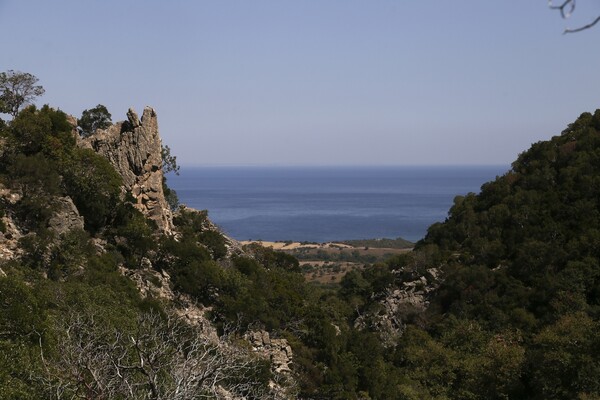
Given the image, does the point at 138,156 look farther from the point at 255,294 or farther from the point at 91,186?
the point at 255,294

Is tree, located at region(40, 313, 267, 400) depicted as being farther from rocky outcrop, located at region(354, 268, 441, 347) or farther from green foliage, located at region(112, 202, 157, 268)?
rocky outcrop, located at region(354, 268, 441, 347)

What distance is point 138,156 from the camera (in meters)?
26.8

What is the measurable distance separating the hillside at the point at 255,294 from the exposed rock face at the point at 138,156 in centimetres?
6

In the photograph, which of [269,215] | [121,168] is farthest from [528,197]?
[269,215]

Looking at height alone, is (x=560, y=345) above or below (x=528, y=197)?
below

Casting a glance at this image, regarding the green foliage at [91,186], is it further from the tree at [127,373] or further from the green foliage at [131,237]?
the tree at [127,373]

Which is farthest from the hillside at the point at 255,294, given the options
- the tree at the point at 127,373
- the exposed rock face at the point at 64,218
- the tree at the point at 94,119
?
the tree at the point at 94,119

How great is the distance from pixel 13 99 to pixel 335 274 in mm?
42979

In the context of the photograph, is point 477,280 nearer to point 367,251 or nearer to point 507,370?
point 507,370

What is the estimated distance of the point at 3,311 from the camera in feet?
42.4

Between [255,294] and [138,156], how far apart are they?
7662 mm

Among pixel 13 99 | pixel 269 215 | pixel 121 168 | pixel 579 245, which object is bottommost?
pixel 269 215

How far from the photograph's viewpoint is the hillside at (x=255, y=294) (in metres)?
16.6

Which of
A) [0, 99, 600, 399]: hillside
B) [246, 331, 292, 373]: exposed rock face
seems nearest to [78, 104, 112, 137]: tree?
[0, 99, 600, 399]: hillside
